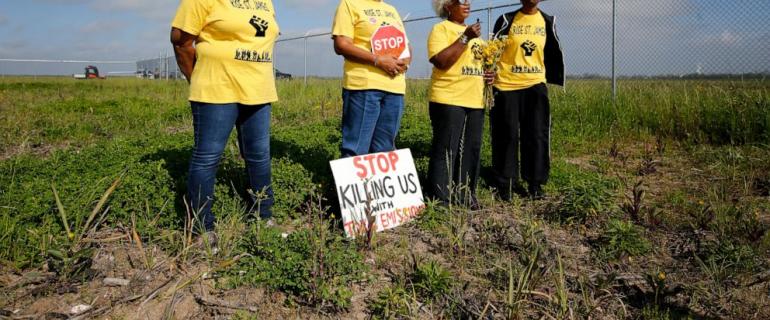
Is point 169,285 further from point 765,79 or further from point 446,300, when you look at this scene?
point 765,79

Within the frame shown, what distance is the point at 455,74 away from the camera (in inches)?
135

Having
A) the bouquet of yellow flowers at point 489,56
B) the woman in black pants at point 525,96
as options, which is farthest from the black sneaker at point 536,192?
the bouquet of yellow flowers at point 489,56

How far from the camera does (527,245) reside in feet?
9.08

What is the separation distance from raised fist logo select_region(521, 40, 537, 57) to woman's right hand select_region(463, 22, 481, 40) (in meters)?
0.71

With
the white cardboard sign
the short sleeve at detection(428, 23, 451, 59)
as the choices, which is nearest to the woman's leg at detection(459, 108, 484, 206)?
the white cardboard sign

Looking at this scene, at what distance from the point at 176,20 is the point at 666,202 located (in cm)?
356

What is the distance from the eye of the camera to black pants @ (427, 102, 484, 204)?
3471 mm

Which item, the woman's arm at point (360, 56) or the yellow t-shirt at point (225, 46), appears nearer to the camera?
the yellow t-shirt at point (225, 46)

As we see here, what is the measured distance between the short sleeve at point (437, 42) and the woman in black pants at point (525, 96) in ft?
2.15

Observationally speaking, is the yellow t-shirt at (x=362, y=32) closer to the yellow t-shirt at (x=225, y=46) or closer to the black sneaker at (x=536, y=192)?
the yellow t-shirt at (x=225, y=46)

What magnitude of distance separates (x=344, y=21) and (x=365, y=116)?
60cm

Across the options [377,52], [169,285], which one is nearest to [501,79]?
[377,52]

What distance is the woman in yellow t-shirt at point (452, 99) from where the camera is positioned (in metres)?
3.42

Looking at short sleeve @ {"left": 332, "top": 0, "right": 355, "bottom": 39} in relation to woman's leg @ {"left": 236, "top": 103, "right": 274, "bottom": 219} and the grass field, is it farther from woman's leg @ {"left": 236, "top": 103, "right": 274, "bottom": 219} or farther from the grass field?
the grass field
